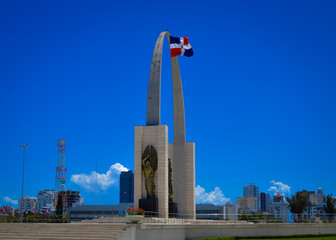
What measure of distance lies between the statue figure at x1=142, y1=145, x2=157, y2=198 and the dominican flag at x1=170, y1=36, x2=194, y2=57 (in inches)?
318

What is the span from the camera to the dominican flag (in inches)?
1214

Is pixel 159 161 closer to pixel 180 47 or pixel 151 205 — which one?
pixel 151 205

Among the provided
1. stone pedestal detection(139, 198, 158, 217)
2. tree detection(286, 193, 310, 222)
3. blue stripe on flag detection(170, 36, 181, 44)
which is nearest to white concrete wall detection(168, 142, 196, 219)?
stone pedestal detection(139, 198, 158, 217)

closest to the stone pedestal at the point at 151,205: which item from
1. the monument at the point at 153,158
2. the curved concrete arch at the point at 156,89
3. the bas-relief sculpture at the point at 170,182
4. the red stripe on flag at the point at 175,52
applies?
the monument at the point at 153,158

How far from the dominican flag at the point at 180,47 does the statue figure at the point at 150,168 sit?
26.5ft

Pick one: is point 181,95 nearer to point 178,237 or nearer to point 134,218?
point 178,237

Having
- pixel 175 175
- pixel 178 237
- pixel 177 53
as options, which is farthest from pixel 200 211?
pixel 178 237

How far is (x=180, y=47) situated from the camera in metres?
30.9

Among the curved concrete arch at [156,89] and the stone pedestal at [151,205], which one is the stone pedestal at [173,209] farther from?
the curved concrete arch at [156,89]

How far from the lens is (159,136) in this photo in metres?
26.1

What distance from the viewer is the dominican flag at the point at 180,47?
30.8 metres

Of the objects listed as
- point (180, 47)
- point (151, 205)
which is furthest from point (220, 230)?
point (180, 47)

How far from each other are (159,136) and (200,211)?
4834 centimetres

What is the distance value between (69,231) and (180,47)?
53.9 feet
